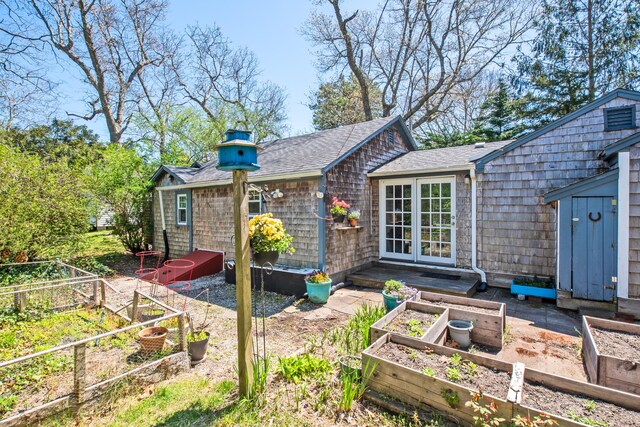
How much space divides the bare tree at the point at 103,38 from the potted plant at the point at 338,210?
15980 millimetres

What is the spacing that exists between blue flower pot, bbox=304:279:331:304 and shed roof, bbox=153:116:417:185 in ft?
7.51

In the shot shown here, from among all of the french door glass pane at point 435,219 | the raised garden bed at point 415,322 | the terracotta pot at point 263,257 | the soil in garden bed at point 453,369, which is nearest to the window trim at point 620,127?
the french door glass pane at point 435,219

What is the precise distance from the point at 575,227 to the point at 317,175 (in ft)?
15.2

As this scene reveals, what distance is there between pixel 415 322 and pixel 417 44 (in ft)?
58.8

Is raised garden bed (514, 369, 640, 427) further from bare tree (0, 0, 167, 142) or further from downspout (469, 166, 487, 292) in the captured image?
bare tree (0, 0, 167, 142)

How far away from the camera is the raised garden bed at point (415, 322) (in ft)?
12.1

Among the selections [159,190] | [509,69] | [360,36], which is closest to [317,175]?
[159,190]

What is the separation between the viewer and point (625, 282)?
4.80m

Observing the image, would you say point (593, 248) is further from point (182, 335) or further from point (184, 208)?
point (184, 208)

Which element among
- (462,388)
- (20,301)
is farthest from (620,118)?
(20,301)

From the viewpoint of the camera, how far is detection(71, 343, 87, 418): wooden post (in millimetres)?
2900

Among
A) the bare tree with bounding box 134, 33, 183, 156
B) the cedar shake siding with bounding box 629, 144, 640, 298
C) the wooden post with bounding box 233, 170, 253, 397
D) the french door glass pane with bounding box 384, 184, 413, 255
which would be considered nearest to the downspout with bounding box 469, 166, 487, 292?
the french door glass pane with bounding box 384, 184, 413, 255

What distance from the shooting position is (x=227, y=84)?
21594 mm

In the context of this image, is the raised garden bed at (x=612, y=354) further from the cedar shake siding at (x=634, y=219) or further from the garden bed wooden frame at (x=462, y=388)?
the cedar shake siding at (x=634, y=219)
